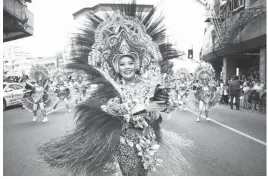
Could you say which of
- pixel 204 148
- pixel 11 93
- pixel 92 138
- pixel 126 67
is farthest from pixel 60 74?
pixel 11 93

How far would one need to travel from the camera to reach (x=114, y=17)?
237 cm

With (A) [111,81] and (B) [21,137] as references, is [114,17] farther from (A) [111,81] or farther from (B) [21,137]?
(B) [21,137]

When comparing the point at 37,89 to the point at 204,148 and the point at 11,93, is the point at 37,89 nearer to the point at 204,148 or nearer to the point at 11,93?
the point at 11,93

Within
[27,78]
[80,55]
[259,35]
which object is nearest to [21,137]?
[27,78]

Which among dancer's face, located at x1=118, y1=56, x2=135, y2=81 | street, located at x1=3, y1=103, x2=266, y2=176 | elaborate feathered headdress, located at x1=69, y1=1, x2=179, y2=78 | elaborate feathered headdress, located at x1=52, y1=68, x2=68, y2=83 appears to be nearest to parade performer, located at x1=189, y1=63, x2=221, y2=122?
street, located at x1=3, y1=103, x2=266, y2=176

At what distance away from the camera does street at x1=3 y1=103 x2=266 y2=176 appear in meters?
3.49

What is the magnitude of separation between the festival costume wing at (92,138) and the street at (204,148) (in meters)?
0.31

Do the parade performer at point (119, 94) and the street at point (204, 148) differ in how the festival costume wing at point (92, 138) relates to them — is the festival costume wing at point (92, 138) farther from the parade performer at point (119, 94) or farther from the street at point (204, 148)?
the street at point (204, 148)

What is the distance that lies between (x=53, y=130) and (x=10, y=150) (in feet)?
6.03

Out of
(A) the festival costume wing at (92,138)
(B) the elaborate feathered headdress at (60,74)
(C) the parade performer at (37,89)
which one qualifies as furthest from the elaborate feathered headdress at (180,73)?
(C) the parade performer at (37,89)

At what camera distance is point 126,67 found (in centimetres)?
235

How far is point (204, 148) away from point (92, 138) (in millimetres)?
2810

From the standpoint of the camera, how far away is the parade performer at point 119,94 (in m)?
2.31

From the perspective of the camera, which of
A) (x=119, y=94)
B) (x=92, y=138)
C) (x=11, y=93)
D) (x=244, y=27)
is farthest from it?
(x=244, y=27)
